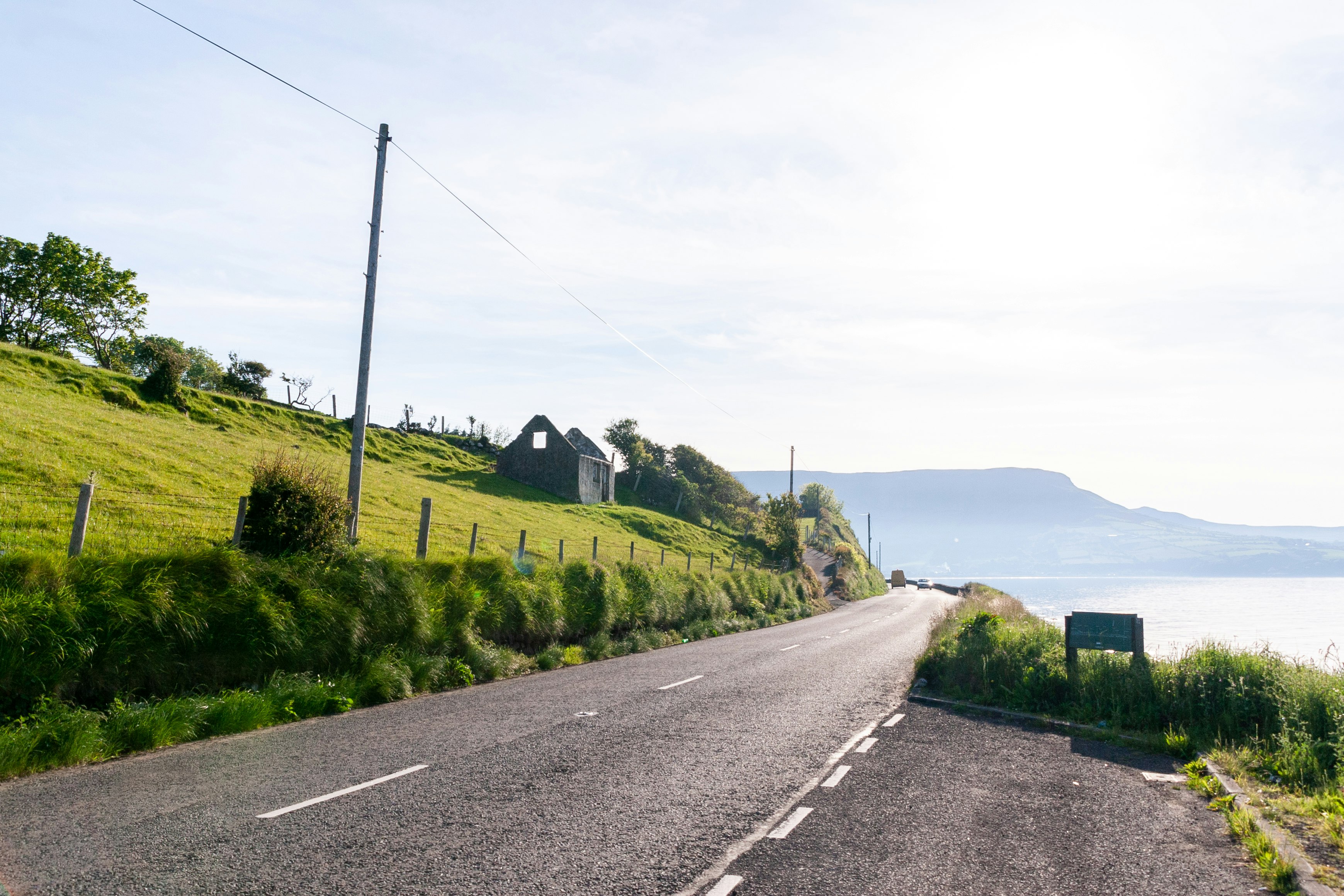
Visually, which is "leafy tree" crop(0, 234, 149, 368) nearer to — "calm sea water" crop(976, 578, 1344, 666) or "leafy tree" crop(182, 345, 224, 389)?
"leafy tree" crop(182, 345, 224, 389)

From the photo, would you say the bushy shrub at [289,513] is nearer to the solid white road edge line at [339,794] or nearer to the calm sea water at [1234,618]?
the solid white road edge line at [339,794]

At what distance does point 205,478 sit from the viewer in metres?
26.0

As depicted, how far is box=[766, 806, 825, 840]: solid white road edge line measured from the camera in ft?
20.4

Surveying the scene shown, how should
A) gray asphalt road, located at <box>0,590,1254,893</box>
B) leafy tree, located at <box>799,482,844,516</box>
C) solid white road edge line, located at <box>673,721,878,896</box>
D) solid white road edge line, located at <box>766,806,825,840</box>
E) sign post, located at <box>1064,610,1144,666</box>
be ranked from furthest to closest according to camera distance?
leafy tree, located at <box>799,482,844,516</box>, sign post, located at <box>1064,610,1144,666</box>, solid white road edge line, located at <box>766,806,825,840</box>, gray asphalt road, located at <box>0,590,1254,893</box>, solid white road edge line, located at <box>673,721,878,896</box>

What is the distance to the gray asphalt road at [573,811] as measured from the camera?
5320 mm

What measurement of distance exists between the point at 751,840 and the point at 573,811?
5.34 ft

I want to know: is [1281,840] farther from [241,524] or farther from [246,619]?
→ [241,524]

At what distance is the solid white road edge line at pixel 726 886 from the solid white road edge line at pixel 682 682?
8413mm

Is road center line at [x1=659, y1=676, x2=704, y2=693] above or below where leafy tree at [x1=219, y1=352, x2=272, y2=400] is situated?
below

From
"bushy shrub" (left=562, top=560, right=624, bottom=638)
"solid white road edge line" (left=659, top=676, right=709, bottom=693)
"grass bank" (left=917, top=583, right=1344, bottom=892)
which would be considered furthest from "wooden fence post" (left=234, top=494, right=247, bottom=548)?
"grass bank" (left=917, top=583, right=1344, bottom=892)

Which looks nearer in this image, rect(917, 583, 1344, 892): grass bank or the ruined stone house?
rect(917, 583, 1344, 892): grass bank

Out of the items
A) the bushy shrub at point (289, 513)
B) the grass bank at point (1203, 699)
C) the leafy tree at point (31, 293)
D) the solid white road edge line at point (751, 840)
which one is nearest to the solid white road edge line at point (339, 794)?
the solid white road edge line at point (751, 840)

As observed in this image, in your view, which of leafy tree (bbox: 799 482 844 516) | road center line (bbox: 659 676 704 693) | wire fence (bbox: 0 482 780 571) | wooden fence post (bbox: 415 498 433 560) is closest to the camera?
road center line (bbox: 659 676 704 693)

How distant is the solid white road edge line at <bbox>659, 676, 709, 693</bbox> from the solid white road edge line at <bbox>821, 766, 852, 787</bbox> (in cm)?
560
